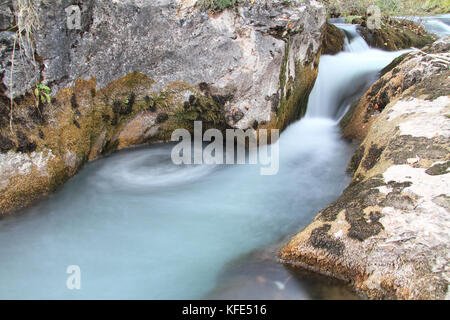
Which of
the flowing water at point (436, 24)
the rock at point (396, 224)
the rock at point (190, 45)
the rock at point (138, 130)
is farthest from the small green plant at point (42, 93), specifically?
the flowing water at point (436, 24)

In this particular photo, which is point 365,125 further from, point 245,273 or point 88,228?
point 88,228

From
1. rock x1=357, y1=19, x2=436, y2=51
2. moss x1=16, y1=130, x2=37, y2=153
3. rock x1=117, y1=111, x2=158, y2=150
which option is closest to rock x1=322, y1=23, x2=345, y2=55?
rock x1=357, y1=19, x2=436, y2=51

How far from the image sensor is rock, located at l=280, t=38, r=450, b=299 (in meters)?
2.22

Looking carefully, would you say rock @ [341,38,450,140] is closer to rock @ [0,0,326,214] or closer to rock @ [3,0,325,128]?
rock @ [0,0,326,214]

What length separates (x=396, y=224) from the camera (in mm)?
2488

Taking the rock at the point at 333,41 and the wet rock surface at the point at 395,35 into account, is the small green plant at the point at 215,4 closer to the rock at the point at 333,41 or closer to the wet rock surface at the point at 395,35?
the rock at the point at 333,41

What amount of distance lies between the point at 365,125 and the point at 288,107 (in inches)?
52.6

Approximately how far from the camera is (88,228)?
382cm

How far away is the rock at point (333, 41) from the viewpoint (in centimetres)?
829

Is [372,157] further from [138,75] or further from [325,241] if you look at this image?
[138,75]

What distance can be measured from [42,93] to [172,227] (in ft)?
7.46

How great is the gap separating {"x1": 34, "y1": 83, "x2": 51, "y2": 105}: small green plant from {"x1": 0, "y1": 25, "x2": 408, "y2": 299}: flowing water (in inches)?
45.0

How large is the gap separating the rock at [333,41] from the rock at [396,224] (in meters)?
5.03
